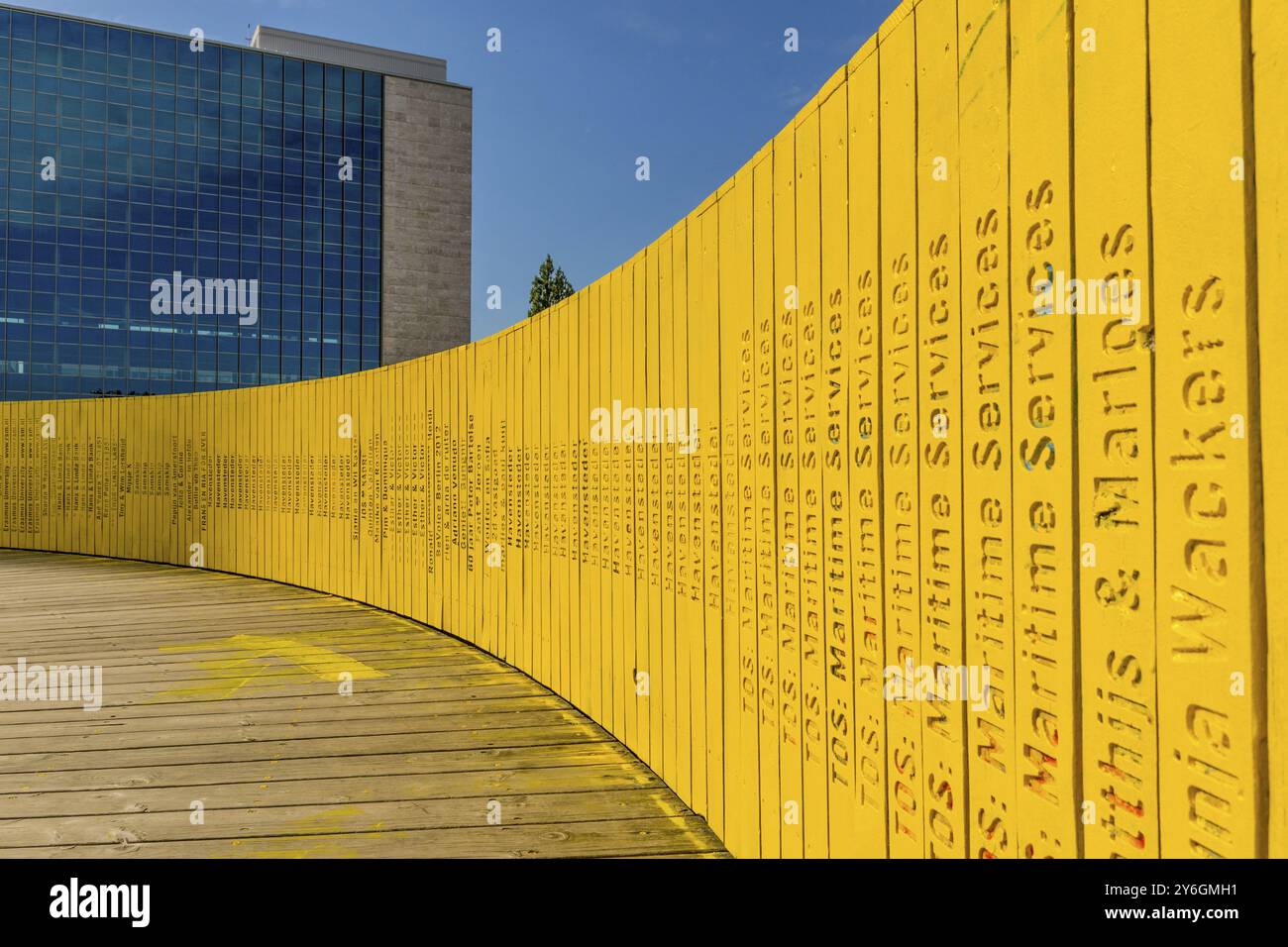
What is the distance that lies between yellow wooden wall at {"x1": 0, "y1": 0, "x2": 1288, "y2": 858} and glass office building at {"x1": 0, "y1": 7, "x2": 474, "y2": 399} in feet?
91.8

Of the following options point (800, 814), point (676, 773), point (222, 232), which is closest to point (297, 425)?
point (676, 773)

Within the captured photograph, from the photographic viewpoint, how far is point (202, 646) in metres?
4.62

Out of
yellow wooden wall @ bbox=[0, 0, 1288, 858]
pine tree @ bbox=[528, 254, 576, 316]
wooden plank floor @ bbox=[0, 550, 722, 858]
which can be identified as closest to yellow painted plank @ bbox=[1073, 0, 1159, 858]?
yellow wooden wall @ bbox=[0, 0, 1288, 858]

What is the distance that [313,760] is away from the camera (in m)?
2.80

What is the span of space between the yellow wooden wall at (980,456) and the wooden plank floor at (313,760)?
0.29 meters

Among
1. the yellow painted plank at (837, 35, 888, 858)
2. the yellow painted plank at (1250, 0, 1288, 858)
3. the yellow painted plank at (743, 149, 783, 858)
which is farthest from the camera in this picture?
the yellow painted plank at (743, 149, 783, 858)

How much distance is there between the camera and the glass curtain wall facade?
82.8 feet

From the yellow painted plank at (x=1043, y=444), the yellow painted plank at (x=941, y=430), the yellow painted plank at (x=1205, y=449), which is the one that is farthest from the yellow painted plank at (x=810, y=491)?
the yellow painted plank at (x=1205, y=449)

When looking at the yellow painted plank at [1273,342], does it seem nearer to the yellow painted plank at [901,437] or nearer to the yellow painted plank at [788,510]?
the yellow painted plank at [901,437]

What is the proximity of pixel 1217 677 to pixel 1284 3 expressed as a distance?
62 centimetres

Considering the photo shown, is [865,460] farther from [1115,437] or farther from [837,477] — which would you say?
[1115,437]

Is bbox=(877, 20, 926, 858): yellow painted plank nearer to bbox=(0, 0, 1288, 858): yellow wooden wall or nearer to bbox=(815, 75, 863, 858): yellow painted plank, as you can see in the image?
bbox=(0, 0, 1288, 858): yellow wooden wall

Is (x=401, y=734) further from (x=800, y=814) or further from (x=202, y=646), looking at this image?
(x=202, y=646)

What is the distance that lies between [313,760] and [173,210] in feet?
95.8
